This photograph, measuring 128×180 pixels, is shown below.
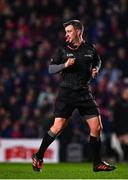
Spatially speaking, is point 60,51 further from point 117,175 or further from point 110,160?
point 110,160

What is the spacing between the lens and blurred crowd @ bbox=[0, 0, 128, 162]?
56.9 feet

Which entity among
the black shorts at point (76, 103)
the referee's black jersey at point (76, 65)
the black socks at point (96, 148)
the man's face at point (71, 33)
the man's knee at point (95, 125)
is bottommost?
the black socks at point (96, 148)

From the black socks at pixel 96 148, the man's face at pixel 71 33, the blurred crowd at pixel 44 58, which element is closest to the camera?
Result: the man's face at pixel 71 33

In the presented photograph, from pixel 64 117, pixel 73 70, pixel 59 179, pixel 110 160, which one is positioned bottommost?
pixel 110 160

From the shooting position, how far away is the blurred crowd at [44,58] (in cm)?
1733

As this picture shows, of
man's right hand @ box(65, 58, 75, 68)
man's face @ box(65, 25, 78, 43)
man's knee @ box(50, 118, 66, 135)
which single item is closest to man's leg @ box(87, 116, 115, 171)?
man's knee @ box(50, 118, 66, 135)

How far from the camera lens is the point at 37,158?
1022 centimetres

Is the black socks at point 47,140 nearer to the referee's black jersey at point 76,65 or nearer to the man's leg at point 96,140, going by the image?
the man's leg at point 96,140

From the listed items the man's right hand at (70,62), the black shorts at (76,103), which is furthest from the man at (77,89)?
the man's right hand at (70,62)

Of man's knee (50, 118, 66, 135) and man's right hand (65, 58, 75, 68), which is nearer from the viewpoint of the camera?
man's right hand (65, 58, 75, 68)

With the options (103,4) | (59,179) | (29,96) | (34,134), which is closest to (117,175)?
(59,179)

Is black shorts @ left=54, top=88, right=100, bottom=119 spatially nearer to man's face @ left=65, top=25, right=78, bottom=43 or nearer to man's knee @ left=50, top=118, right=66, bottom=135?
man's knee @ left=50, top=118, right=66, bottom=135

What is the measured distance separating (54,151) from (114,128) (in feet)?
4.55

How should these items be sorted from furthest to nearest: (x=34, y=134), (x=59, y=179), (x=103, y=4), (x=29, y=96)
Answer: (x=103, y=4) < (x=29, y=96) < (x=34, y=134) < (x=59, y=179)
